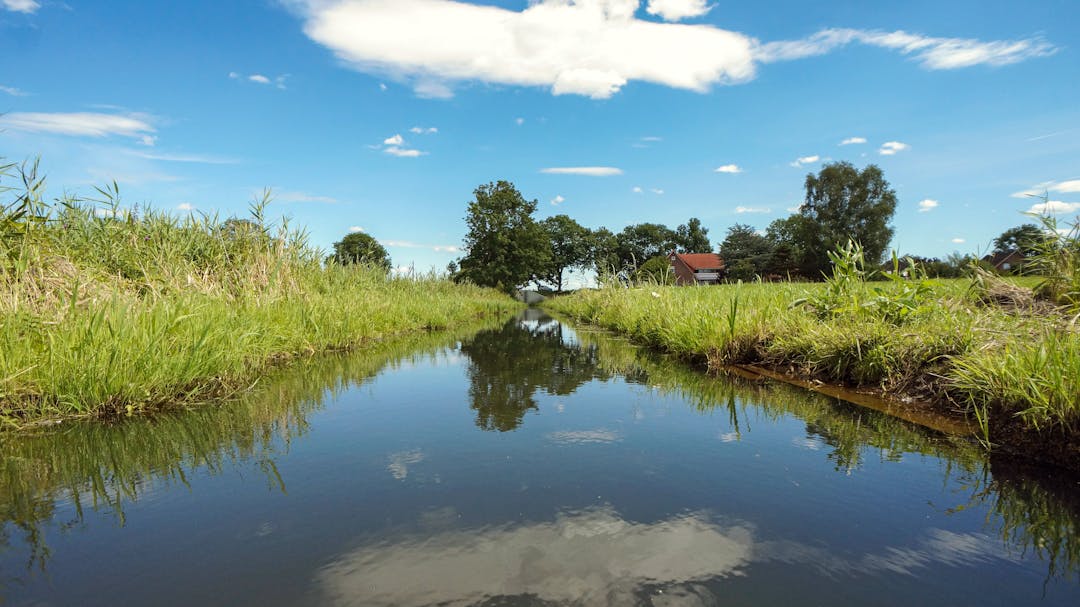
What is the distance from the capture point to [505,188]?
45.0m

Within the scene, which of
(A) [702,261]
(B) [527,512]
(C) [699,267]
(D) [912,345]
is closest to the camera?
(B) [527,512]

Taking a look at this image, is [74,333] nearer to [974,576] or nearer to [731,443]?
[731,443]

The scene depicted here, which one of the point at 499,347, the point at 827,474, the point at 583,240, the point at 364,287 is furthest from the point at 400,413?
the point at 583,240

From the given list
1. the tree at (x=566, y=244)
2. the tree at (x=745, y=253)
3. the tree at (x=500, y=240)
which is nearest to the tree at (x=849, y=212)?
the tree at (x=745, y=253)

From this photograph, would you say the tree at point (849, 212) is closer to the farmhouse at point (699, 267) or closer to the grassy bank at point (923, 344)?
the farmhouse at point (699, 267)

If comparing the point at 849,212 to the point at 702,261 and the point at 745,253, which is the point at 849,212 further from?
the point at 702,261

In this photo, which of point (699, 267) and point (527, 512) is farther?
point (699, 267)

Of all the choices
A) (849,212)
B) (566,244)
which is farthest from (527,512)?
(566,244)

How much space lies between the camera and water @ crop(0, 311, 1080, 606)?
1.92 metres

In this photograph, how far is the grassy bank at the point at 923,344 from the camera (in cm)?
320

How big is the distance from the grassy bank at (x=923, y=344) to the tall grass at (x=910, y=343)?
10 mm

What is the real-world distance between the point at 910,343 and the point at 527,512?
4273 millimetres

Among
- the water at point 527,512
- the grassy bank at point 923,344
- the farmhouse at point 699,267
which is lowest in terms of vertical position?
the water at point 527,512

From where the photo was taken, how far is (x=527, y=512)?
253cm
